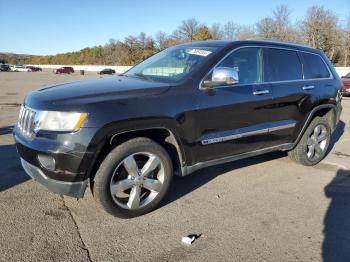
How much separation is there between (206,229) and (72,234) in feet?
4.21

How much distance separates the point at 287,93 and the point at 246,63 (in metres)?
0.77

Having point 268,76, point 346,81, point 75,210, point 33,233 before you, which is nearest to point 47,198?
point 75,210

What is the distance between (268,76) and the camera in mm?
4621

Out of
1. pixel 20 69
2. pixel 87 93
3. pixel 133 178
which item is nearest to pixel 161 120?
pixel 133 178

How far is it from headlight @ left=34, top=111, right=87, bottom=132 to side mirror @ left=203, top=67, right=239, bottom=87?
1457 mm

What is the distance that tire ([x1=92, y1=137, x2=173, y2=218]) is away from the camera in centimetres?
340

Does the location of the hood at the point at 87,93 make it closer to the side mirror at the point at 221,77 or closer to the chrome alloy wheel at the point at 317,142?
the side mirror at the point at 221,77

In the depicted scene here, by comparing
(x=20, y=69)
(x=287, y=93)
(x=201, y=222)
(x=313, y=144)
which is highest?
(x=287, y=93)

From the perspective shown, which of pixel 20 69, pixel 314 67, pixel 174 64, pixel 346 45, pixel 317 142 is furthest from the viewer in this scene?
pixel 20 69

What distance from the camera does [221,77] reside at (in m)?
3.83

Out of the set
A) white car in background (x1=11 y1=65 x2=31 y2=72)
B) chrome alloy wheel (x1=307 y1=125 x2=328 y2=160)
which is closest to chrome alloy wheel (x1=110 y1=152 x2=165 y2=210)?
chrome alloy wheel (x1=307 y1=125 x2=328 y2=160)

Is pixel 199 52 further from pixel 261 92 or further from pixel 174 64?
pixel 261 92

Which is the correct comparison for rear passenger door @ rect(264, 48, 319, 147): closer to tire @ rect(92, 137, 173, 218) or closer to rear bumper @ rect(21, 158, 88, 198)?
tire @ rect(92, 137, 173, 218)

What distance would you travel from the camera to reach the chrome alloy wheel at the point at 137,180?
352 centimetres
